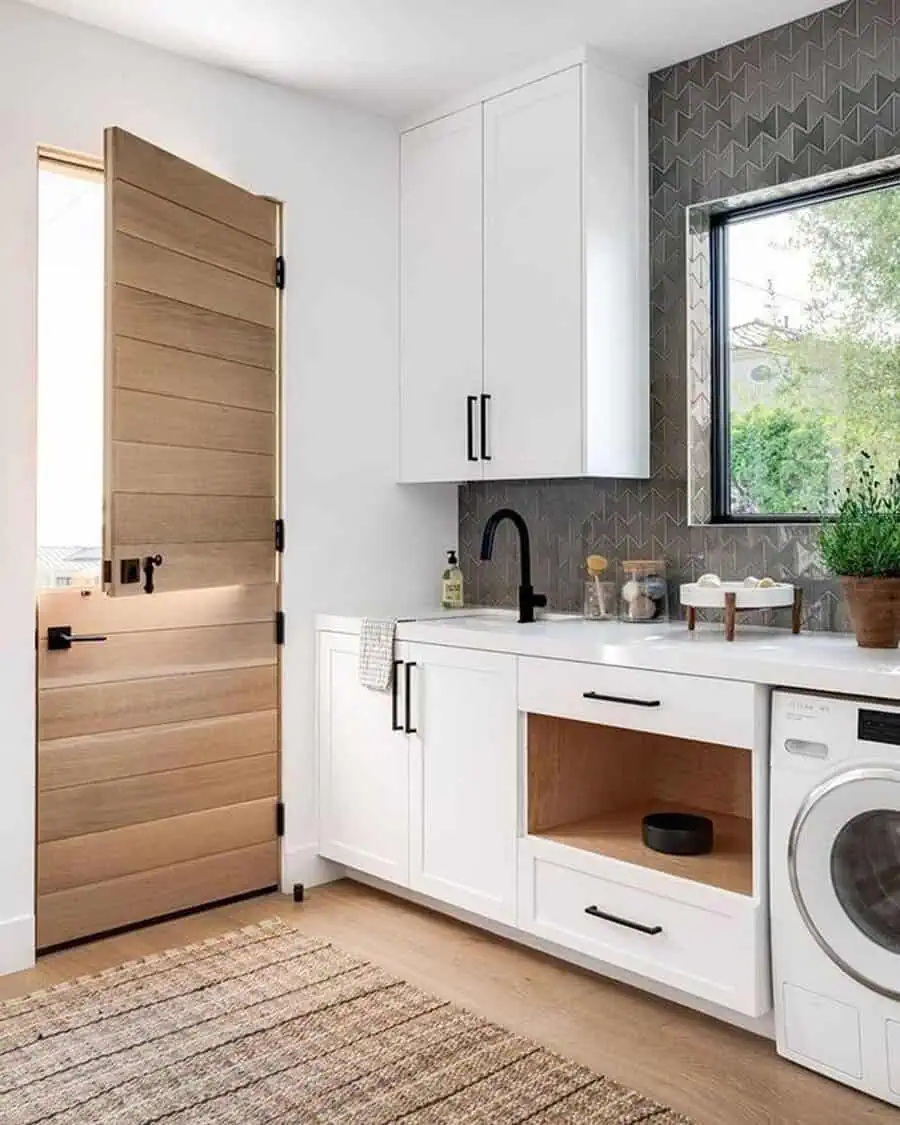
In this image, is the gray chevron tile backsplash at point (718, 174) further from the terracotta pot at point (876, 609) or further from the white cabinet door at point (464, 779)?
the white cabinet door at point (464, 779)

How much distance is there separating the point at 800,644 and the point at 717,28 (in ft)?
5.79

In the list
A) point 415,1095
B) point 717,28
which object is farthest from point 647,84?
point 415,1095

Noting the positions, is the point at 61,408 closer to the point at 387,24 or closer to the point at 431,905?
the point at 387,24

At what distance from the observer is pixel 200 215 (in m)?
3.10

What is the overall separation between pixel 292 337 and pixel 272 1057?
2144mm

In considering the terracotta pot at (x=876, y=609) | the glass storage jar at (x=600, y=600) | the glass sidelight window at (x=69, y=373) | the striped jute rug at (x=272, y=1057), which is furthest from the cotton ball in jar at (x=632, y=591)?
the glass sidelight window at (x=69, y=373)

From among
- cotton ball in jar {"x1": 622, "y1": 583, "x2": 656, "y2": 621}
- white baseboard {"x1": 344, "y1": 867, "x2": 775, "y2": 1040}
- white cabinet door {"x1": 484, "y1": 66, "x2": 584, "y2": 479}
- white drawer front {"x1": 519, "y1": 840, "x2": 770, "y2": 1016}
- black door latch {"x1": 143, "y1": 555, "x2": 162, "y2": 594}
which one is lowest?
white baseboard {"x1": 344, "y1": 867, "x2": 775, "y2": 1040}

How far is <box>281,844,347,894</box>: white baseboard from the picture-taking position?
11.5ft

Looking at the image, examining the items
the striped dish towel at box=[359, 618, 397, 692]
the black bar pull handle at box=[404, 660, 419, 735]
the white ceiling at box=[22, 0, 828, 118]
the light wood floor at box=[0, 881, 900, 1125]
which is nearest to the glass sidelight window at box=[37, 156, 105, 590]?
the white ceiling at box=[22, 0, 828, 118]

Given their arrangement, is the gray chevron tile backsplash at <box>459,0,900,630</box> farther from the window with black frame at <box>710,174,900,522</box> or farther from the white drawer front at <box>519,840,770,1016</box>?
the white drawer front at <box>519,840,770,1016</box>

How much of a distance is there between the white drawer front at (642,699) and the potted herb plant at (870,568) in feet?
1.39

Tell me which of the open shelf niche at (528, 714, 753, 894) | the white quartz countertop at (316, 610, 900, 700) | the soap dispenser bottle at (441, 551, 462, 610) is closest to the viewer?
the white quartz countertop at (316, 610, 900, 700)

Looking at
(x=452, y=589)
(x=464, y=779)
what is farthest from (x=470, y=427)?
(x=464, y=779)

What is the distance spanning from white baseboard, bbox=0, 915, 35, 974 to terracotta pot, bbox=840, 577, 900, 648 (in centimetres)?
230
